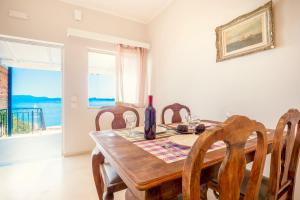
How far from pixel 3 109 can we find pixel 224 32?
4.09 m

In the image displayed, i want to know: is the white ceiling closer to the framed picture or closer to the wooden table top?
the framed picture

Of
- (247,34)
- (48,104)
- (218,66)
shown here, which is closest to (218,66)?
(218,66)

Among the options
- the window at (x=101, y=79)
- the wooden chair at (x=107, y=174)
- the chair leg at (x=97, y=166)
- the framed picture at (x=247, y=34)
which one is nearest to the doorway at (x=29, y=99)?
the window at (x=101, y=79)

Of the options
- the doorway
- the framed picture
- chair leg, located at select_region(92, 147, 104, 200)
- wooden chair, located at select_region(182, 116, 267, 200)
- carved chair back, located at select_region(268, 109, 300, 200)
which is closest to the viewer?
wooden chair, located at select_region(182, 116, 267, 200)

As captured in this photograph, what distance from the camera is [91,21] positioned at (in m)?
2.88

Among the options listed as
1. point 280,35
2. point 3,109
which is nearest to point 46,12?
point 3,109

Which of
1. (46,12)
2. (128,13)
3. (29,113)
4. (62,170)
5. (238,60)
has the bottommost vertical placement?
(62,170)

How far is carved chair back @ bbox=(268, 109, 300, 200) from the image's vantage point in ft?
2.55

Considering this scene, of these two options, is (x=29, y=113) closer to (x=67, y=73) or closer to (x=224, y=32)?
(x=67, y=73)

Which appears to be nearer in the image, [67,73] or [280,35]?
[280,35]

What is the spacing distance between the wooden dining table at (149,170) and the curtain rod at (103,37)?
7.62ft

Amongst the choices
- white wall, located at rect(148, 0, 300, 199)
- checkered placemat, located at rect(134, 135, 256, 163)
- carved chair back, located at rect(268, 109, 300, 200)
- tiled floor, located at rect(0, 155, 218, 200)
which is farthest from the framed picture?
tiled floor, located at rect(0, 155, 218, 200)

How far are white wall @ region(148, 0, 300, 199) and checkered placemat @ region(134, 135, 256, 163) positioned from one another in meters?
0.96

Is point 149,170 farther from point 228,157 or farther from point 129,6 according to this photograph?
point 129,6
